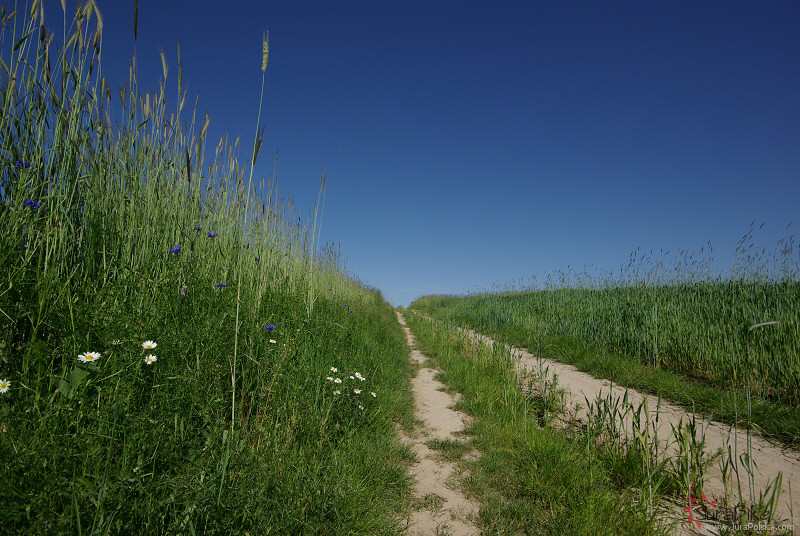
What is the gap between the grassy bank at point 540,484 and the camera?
1.94m

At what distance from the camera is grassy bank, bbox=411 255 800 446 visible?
410 cm

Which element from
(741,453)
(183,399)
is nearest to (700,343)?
(741,453)

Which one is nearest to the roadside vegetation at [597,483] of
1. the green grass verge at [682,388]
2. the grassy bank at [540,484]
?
the grassy bank at [540,484]

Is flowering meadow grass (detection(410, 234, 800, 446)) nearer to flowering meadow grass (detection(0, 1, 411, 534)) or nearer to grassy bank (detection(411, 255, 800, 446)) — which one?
grassy bank (detection(411, 255, 800, 446))

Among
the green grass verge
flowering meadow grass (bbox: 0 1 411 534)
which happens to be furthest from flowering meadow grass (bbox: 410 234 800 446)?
flowering meadow grass (bbox: 0 1 411 534)

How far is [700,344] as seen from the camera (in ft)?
18.5

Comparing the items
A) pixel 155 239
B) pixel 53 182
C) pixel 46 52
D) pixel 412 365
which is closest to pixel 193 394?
pixel 155 239

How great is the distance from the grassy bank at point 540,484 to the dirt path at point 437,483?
4.7 inches

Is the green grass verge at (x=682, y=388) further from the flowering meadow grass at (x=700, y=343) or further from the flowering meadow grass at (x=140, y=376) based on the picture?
the flowering meadow grass at (x=140, y=376)

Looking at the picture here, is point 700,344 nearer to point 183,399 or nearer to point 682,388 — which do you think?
point 682,388

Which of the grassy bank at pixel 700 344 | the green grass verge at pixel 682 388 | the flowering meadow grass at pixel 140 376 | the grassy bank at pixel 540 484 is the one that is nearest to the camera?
the flowering meadow grass at pixel 140 376

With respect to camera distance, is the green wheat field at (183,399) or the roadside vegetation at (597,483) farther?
the roadside vegetation at (597,483)

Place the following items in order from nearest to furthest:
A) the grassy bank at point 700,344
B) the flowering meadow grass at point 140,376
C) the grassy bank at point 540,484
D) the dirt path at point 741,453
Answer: the flowering meadow grass at point 140,376 → the grassy bank at point 540,484 → the dirt path at point 741,453 → the grassy bank at point 700,344

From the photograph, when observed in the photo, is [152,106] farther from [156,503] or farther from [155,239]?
[156,503]
